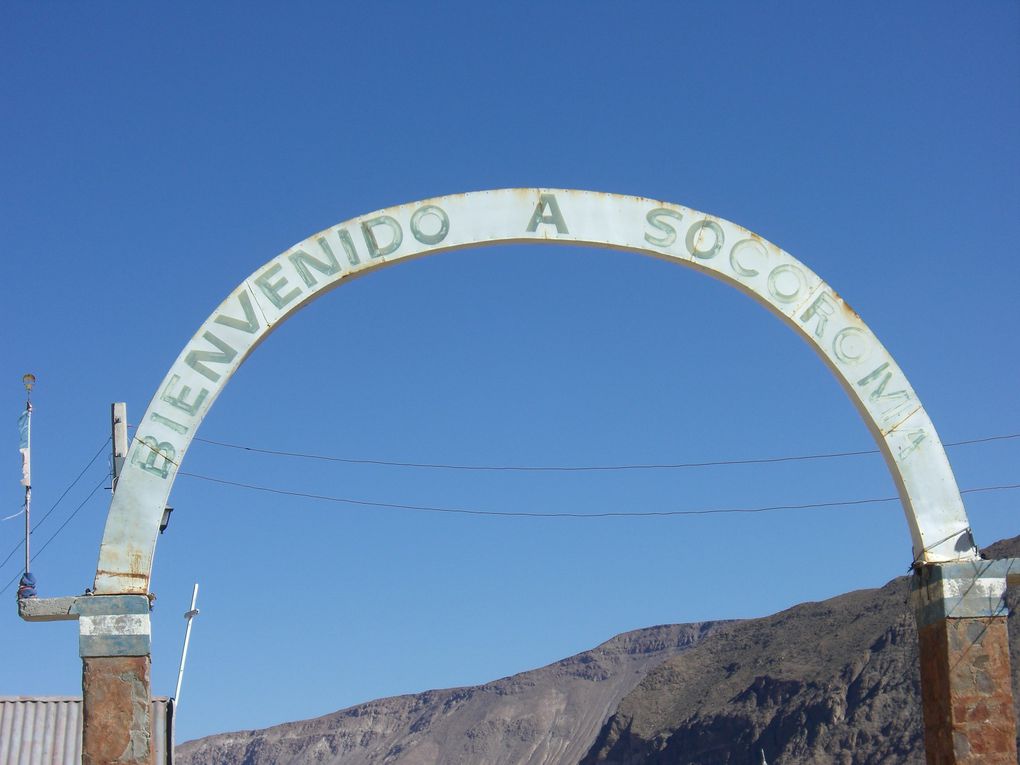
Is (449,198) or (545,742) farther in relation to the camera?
(545,742)

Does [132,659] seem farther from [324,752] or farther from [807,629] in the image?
[324,752]

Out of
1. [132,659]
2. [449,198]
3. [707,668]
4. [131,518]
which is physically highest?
[707,668]

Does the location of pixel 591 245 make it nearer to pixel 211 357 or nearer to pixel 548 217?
pixel 548 217

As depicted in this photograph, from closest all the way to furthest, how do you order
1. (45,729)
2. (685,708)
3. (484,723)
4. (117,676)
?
(117,676) < (45,729) < (685,708) < (484,723)

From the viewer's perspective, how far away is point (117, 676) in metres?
11.5

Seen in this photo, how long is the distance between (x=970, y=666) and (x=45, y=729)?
15932mm

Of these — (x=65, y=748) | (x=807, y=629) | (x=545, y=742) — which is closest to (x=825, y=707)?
(x=807, y=629)

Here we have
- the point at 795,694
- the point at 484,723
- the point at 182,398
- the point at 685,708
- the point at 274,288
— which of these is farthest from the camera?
the point at 484,723

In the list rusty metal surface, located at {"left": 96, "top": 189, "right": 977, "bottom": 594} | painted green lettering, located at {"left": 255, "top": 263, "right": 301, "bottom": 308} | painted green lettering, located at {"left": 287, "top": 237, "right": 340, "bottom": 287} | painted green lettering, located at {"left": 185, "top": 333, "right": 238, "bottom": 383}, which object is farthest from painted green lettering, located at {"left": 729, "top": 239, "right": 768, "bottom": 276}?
painted green lettering, located at {"left": 185, "top": 333, "right": 238, "bottom": 383}

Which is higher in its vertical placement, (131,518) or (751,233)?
(751,233)

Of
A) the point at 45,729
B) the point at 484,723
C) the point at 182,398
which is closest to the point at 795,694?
the point at 484,723

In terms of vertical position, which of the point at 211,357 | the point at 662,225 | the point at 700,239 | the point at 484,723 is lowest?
the point at 211,357

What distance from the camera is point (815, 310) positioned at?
12742mm

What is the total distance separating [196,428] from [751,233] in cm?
500
